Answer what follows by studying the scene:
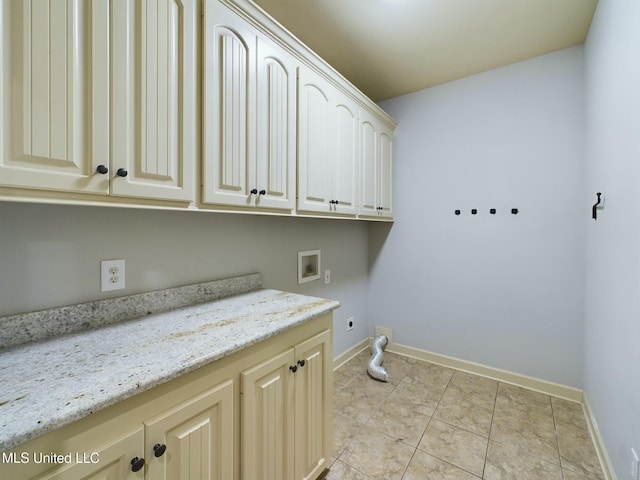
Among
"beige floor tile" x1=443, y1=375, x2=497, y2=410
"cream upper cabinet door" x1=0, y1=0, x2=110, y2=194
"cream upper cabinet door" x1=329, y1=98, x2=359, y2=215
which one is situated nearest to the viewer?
"cream upper cabinet door" x1=0, y1=0, x2=110, y2=194

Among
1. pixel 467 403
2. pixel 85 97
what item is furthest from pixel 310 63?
pixel 467 403

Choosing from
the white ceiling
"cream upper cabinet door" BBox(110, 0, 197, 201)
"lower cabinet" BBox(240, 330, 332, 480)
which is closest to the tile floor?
"lower cabinet" BBox(240, 330, 332, 480)

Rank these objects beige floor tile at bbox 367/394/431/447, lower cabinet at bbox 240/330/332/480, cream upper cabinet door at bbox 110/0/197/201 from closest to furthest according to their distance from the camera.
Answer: cream upper cabinet door at bbox 110/0/197/201
lower cabinet at bbox 240/330/332/480
beige floor tile at bbox 367/394/431/447

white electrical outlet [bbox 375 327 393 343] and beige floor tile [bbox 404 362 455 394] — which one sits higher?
white electrical outlet [bbox 375 327 393 343]

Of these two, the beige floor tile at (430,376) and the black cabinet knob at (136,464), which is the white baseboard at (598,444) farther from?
the black cabinet knob at (136,464)

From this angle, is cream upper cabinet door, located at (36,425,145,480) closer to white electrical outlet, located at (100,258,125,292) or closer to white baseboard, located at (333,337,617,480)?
white electrical outlet, located at (100,258,125,292)

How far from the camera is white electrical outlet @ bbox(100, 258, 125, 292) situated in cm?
113

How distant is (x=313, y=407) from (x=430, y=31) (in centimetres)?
232

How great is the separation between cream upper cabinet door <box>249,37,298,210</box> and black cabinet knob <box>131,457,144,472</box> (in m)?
0.98

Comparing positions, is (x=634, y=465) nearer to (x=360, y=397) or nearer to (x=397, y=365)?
(x=360, y=397)

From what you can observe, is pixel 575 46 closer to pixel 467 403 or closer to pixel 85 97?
pixel 467 403

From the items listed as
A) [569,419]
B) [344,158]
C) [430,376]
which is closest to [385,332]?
[430,376]

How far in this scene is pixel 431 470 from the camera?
1.46 metres

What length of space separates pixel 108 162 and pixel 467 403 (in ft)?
8.20
